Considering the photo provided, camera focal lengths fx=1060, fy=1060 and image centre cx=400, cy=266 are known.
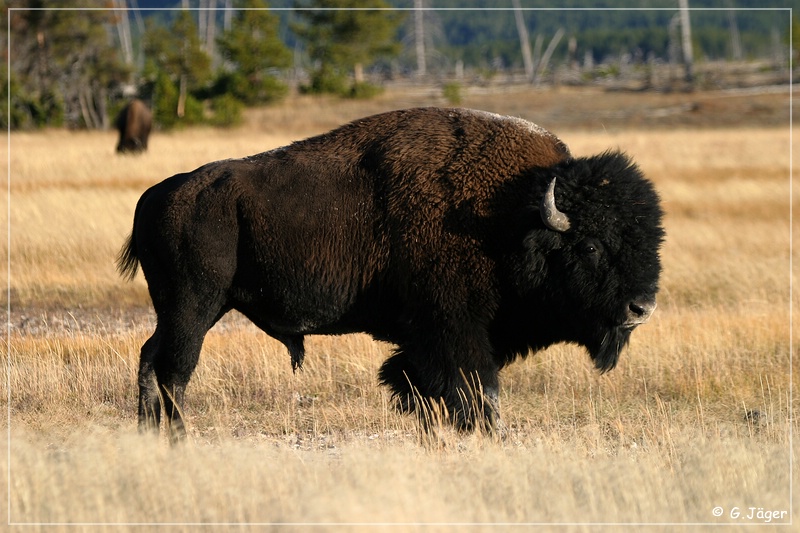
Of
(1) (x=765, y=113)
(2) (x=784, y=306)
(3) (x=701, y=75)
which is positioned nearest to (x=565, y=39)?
(3) (x=701, y=75)

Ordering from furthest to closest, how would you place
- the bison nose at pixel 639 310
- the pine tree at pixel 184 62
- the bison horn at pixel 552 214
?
1. the pine tree at pixel 184 62
2. the bison nose at pixel 639 310
3. the bison horn at pixel 552 214

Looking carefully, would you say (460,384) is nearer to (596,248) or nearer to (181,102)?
(596,248)

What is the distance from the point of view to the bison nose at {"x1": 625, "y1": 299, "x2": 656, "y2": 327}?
674 cm

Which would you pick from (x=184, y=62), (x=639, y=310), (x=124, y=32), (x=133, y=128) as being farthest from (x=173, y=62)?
(x=639, y=310)

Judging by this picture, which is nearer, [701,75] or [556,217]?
[556,217]

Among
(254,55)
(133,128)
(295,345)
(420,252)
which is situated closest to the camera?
(420,252)

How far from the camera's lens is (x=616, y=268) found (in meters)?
6.77

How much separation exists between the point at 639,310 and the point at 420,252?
1.45 meters

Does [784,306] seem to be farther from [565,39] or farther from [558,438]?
[565,39]

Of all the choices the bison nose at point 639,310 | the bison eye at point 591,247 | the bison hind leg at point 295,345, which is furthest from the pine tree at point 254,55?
the bison nose at point 639,310

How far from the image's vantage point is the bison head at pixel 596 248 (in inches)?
266

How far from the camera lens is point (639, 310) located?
6.77 metres

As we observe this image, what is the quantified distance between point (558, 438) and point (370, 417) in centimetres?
186

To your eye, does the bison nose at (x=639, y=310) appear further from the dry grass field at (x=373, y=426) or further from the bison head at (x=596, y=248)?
the dry grass field at (x=373, y=426)
